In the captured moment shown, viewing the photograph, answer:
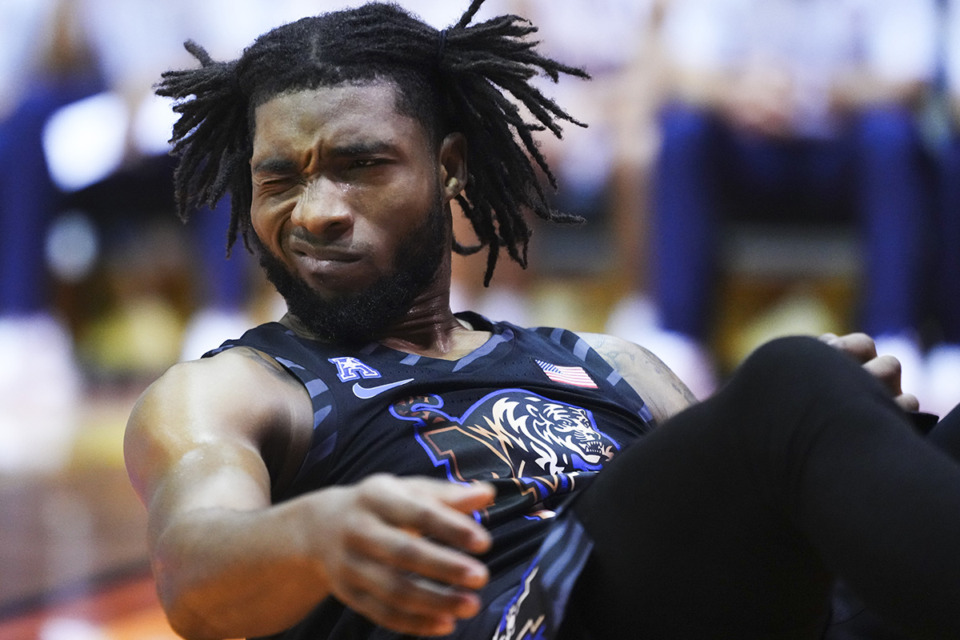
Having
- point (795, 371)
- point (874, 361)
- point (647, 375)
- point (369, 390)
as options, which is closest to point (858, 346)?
point (874, 361)

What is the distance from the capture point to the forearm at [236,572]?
924 mm

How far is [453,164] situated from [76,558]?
1.81 m

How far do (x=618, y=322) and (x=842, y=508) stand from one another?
4287 millimetres

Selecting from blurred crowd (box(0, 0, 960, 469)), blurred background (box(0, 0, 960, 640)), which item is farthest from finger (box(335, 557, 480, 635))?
blurred crowd (box(0, 0, 960, 469))

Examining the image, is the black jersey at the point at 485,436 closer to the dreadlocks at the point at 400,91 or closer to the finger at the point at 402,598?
the finger at the point at 402,598

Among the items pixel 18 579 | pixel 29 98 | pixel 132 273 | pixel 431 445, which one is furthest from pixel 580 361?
pixel 132 273

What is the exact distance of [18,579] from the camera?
2.66m

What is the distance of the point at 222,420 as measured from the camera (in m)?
1.19

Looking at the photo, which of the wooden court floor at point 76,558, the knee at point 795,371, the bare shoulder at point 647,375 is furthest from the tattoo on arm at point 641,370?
the wooden court floor at point 76,558

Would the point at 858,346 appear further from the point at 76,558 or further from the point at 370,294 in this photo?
the point at 76,558

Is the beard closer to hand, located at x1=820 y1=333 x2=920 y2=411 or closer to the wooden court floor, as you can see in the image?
hand, located at x1=820 y1=333 x2=920 y2=411

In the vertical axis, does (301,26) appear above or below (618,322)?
above

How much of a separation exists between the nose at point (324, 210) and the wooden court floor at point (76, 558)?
44.6 inches

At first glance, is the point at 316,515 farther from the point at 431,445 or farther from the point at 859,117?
the point at 859,117
